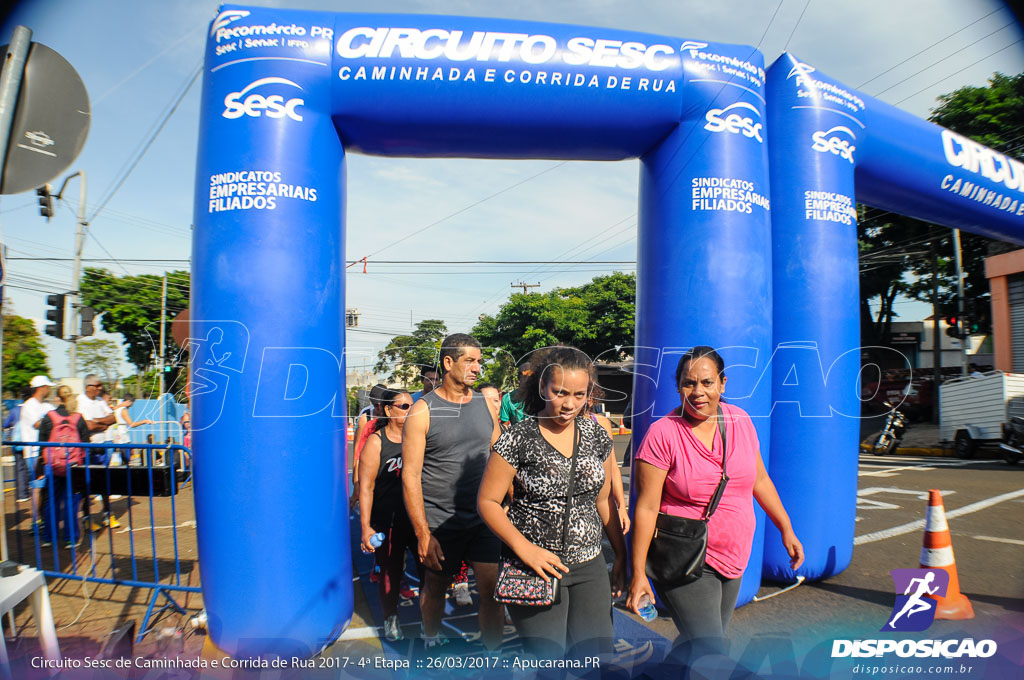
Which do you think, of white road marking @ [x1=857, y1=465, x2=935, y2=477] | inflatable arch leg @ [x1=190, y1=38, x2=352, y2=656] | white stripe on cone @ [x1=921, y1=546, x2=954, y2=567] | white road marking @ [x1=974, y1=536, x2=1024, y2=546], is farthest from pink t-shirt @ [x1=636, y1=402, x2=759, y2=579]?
white road marking @ [x1=857, y1=465, x2=935, y2=477]

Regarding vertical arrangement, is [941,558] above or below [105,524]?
above

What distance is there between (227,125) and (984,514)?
8758 millimetres

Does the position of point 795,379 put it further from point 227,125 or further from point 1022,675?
point 227,125

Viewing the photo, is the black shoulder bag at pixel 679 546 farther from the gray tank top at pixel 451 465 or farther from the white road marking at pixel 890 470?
the white road marking at pixel 890 470

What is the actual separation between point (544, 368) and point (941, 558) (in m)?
3.31

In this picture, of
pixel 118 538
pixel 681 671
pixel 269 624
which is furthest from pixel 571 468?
pixel 118 538

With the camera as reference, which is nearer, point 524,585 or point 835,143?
point 524,585

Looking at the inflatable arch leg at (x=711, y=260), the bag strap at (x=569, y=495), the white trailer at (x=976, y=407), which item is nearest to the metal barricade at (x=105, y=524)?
the bag strap at (x=569, y=495)

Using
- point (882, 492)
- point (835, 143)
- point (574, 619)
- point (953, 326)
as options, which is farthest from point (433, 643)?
point (953, 326)

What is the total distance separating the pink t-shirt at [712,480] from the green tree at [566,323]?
3246 mm

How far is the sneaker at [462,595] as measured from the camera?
459cm

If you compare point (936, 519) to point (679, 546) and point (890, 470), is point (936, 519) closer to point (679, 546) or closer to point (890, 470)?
point (679, 546)

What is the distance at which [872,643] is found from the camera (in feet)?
11.0

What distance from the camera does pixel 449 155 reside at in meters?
4.45
